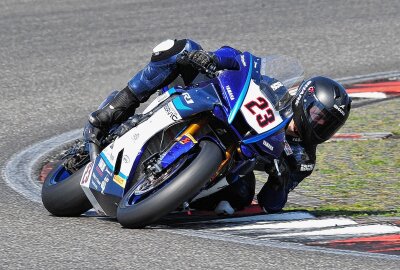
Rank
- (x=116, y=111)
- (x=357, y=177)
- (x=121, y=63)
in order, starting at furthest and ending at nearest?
(x=121, y=63)
(x=357, y=177)
(x=116, y=111)

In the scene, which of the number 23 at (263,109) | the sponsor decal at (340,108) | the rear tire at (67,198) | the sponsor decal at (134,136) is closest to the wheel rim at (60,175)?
the rear tire at (67,198)

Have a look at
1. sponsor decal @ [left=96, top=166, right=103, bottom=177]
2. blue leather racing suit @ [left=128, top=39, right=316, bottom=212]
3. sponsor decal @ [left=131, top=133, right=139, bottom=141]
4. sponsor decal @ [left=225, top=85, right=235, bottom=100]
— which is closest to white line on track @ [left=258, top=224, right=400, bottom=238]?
blue leather racing suit @ [left=128, top=39, right=316, bottom=212]

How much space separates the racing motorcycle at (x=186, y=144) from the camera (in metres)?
6.19

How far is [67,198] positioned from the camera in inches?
261

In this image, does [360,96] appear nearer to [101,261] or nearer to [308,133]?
[308,133]

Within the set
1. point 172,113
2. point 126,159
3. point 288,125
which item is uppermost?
point 172,113

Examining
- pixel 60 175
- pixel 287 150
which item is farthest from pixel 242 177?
pixel 60 175

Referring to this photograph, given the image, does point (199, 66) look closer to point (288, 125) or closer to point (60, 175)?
point (288, 125)

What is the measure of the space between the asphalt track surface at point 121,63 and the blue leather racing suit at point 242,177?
834mm

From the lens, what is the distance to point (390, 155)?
8430 mm

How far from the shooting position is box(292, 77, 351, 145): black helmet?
665cm

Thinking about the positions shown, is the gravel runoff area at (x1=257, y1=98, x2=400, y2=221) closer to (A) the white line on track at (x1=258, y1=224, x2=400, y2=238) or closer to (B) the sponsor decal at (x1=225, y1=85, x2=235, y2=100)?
(A) the white line on track at (x1=258, y1=224, x2=400, y2=238)

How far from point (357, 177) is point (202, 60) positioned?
6.50ft

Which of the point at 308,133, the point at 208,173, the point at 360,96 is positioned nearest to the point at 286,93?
the point at 308,133
